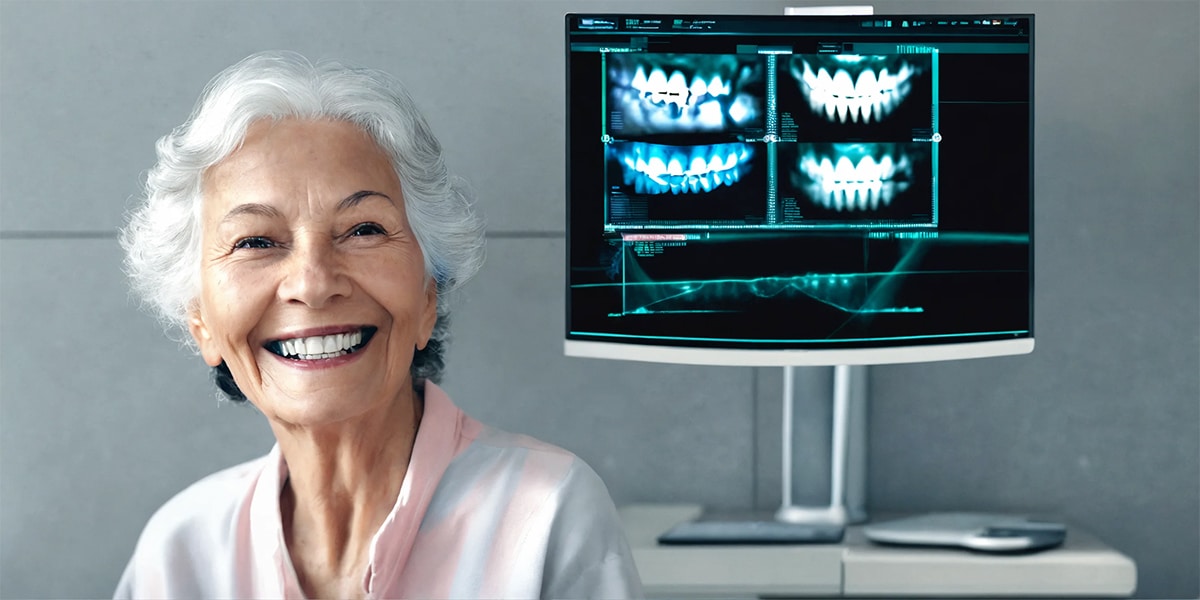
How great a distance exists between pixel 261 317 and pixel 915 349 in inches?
41.0

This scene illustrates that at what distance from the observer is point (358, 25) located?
7.07 feet

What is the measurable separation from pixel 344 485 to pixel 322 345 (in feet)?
0.72

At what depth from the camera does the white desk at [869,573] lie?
5.88ft

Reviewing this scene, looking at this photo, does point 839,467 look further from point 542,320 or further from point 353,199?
point 353,199

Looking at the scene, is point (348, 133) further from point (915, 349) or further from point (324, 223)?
point (915, 349)

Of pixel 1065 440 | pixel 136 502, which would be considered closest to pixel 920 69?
pixel 1065 440

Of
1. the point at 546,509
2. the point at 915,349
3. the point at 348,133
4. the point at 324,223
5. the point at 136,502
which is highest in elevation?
the point at 348,133

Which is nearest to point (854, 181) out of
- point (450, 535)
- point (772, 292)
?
point (772, 292)

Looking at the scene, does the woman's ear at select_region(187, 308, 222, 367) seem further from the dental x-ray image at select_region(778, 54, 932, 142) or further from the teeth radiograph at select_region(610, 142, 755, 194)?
the dental x-ray image at select_region(778, 54, 932, 142)

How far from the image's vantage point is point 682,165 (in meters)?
1.85

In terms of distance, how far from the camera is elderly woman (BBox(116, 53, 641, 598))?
1.45m

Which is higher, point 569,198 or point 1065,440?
point 569,198

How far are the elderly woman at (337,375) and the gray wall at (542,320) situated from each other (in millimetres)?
598

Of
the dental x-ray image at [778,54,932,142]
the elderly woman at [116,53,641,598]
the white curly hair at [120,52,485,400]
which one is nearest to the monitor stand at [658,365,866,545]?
the dental x-ray image at [778,54,932,142]
